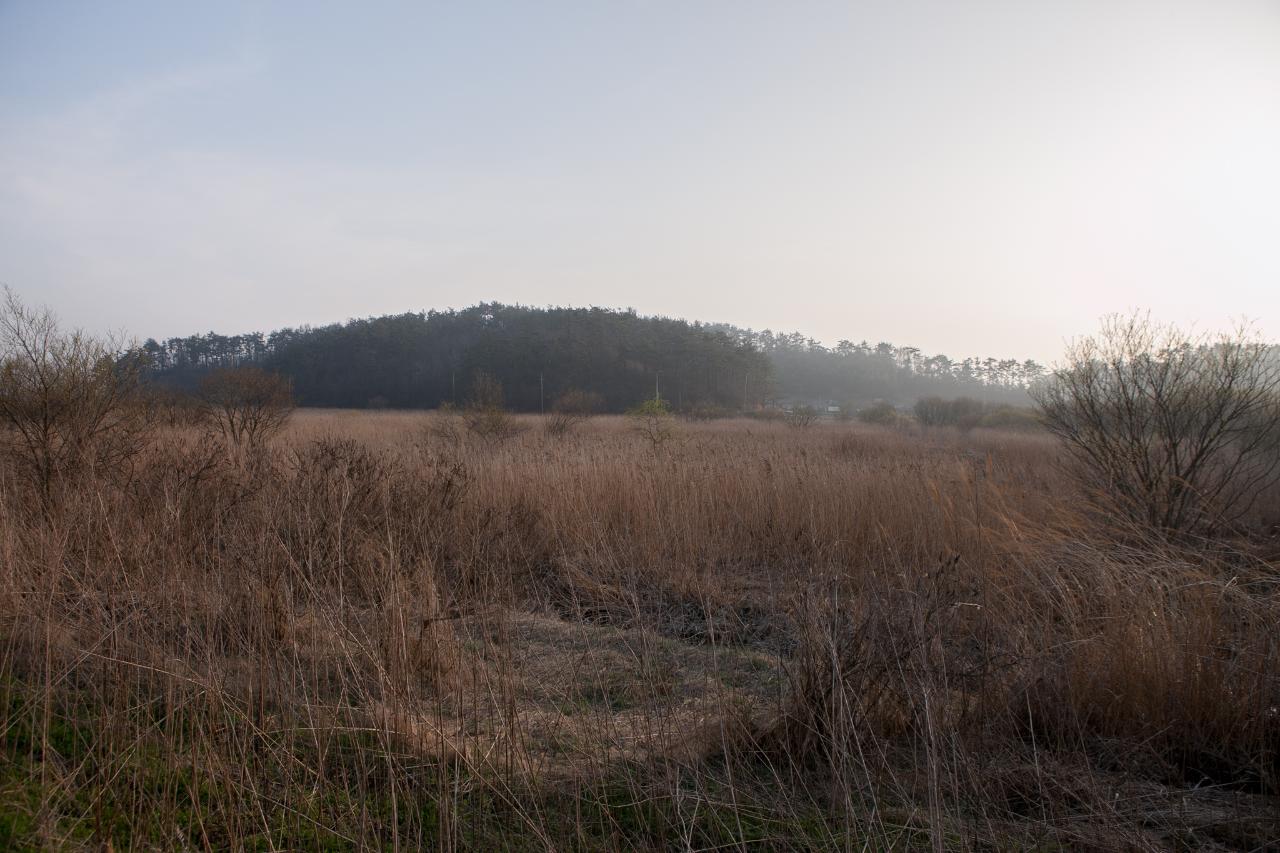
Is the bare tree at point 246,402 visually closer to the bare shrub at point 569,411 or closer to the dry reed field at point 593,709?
the bare shrub at point 569,411

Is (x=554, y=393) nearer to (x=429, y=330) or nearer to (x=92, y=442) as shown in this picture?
(x=429, y=330)

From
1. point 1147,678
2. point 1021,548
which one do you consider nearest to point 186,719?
point 1147,678

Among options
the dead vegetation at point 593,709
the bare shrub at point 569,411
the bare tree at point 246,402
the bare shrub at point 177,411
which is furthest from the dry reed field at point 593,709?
the bare shrub at point 569,411

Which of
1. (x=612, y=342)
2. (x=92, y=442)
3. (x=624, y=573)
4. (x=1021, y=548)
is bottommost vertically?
(x=624, y=573)

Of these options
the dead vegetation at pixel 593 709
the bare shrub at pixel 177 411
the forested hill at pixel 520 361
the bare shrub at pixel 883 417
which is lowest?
the dead vegetation at pixel 593 709

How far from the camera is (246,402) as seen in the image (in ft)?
48.5

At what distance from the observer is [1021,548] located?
15.1ft

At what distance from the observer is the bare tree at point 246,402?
14.0 meters

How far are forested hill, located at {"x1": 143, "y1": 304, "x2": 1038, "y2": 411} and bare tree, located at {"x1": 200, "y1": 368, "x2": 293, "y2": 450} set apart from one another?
2596cm

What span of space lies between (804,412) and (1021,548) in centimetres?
2979

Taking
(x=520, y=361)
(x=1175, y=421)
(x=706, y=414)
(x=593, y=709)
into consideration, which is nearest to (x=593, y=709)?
(x=593, y=709)

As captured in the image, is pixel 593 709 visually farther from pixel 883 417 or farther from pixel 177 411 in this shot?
pixel 883 417

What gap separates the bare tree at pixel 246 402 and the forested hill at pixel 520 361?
2596 cm

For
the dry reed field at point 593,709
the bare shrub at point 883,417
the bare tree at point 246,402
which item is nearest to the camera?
the dry reed field at point 593,709
